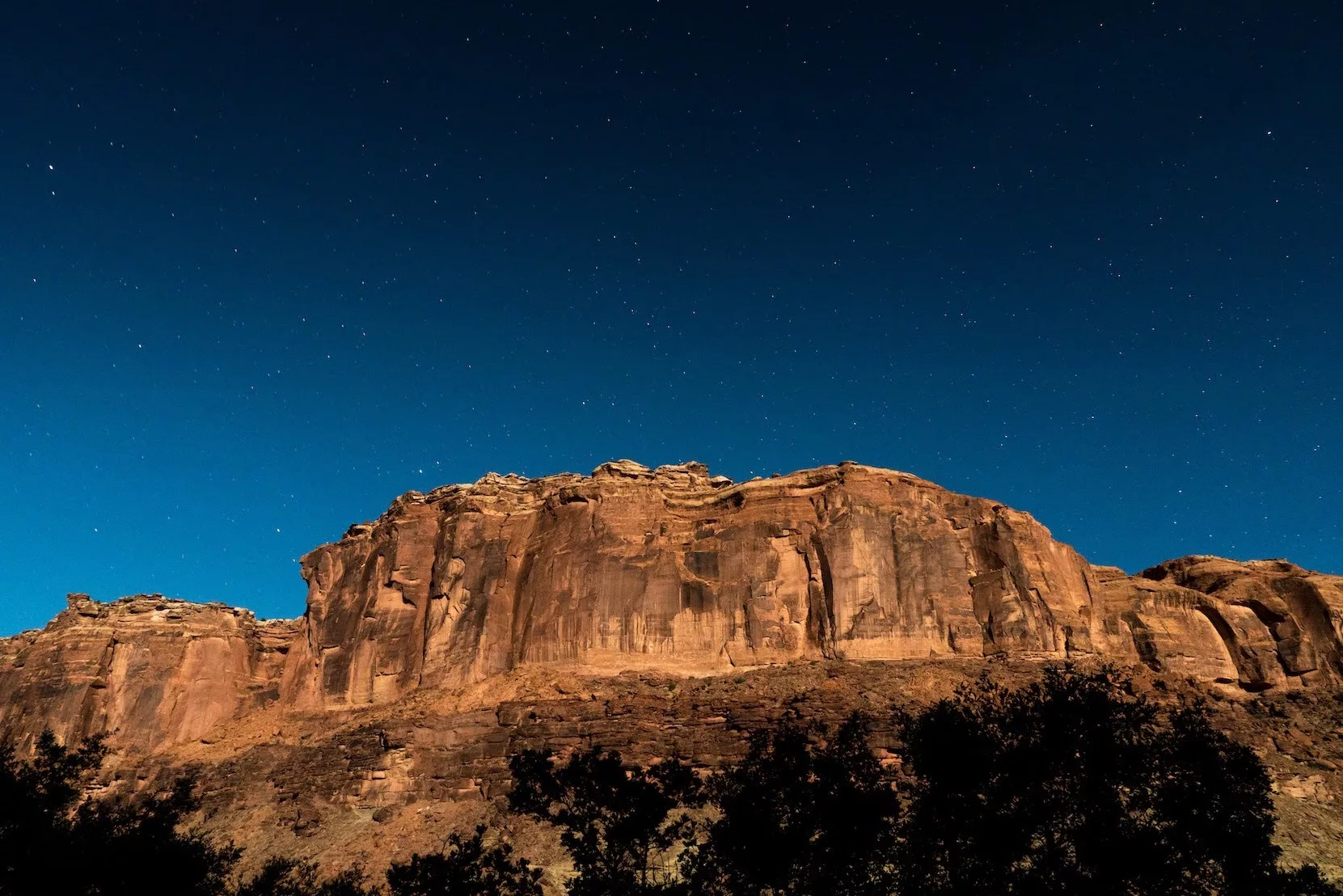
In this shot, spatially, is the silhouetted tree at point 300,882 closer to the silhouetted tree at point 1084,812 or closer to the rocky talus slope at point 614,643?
the rocky talus slope at point 614,643

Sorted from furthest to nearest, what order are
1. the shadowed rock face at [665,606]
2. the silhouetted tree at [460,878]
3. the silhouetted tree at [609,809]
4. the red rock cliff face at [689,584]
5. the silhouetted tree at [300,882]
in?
the shadowed rock face at [665,606], the red rock cliff face at [689,584], the silhouetted tree at [300,882], the silhouetted tree at [460,878], the silhouetted tree at [609,809]

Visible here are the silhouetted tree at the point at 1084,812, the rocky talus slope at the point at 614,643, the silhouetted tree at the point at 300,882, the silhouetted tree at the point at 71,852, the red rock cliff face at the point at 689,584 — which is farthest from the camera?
the red rock cliff face at the point at 689,584

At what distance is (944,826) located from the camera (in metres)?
22.7

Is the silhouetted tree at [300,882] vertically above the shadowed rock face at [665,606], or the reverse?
the shadowed rock face at [665,606]

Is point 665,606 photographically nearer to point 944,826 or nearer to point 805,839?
point 805,839

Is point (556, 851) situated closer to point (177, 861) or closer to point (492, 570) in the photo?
point (177, 861)

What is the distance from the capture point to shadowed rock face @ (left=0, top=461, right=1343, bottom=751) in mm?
63875

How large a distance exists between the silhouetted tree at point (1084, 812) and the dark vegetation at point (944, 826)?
5cm

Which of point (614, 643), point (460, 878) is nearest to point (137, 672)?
point (614, 643)

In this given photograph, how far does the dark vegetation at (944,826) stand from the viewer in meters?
21.2

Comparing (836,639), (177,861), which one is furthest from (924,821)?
(836,639)

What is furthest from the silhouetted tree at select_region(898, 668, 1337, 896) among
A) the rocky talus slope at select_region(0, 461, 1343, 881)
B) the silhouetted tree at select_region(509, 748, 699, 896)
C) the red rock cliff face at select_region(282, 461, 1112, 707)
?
the red rock cliff face at select_region(282, 461, 1112, 707)

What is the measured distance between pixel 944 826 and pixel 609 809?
1087cm

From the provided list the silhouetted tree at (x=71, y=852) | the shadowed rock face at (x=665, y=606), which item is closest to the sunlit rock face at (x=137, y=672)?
the shadowed rock face at (x=665, y=606)
